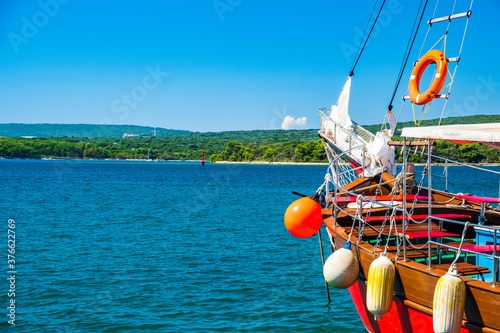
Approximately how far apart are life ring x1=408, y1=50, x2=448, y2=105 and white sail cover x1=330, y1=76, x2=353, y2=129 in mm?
7770

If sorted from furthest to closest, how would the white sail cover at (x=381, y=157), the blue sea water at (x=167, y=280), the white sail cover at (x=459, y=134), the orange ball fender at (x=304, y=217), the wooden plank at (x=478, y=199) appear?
1. the white sail cover at (x=381, y=157)
2. the blue sea water at (x=167, y=280)
3. the orange ball fender at (x=304, y=217)
4. the wooden plank at (x=478, y=199)
5. the white sail cover at (x=459, y=134)

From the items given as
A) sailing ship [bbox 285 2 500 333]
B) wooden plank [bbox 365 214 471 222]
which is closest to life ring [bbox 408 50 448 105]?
sailing ship [bbox 285 2 500 333]

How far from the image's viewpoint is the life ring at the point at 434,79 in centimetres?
1152

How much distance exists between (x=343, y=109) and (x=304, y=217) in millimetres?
11150

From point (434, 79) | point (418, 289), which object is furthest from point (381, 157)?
point (418, 289)

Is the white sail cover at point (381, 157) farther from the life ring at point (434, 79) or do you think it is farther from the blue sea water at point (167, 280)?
the blue sea water at point (167, 280)

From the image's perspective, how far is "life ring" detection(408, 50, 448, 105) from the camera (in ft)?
37.8

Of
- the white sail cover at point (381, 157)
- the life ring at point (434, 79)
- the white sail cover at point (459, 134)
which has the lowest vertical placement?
the white sail cover at point (381, 157)

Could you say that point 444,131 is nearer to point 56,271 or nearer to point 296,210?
point 296,210

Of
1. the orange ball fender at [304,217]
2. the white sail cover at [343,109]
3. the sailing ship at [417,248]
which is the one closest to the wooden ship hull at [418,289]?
the sailing ship at [417,248]

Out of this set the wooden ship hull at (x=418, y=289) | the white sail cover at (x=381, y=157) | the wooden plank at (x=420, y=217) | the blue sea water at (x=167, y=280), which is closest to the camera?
the wooden ship hull at (x=418, y=289)

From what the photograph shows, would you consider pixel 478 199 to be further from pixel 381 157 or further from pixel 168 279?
pixel 168 279

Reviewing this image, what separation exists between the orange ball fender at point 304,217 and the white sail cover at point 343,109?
34.2ft

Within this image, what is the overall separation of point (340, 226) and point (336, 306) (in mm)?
2548
